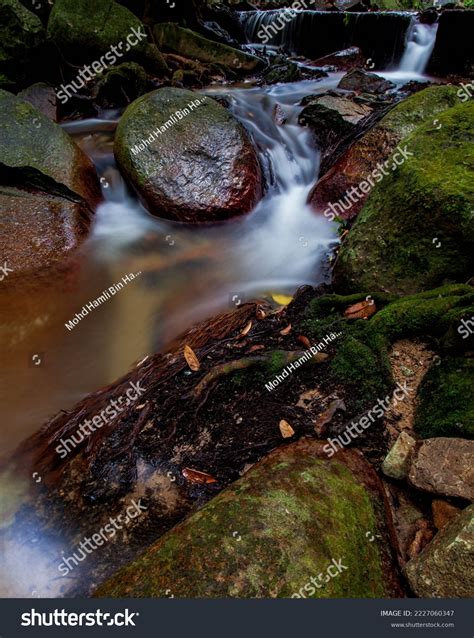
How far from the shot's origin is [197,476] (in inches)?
105

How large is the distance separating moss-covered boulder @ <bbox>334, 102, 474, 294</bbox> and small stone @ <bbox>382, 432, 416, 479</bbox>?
1704mm

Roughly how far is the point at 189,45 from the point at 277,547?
14.8 m

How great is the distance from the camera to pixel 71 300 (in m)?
5.11

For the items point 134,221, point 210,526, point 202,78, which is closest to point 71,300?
point 134,221

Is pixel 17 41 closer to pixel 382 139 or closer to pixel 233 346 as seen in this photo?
pixel 382 139

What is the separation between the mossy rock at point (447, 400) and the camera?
7.86ft

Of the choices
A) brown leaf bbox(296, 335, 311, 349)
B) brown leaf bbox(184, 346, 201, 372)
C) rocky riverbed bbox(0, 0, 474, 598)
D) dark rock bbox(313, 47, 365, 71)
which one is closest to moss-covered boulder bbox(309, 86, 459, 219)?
rocky riverbed bbox(0, 0, 474, 598)

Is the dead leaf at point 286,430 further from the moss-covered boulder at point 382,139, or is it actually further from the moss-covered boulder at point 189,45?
the moss-covered boulder at point 189,45

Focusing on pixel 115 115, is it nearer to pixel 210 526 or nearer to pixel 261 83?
pixel 261 83

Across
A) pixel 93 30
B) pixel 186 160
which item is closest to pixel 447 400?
pixel 186 160

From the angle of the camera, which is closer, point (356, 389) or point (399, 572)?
point (399, 572)

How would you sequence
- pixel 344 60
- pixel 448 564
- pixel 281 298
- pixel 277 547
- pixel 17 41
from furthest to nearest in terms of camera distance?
pixel 344 60
pixel 17 41
pixel 281 298
pixel 277 547
pixel 448 564

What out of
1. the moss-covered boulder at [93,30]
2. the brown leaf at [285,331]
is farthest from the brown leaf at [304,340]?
the moss-covered boulder at [93,30]

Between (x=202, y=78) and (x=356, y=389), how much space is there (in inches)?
466
